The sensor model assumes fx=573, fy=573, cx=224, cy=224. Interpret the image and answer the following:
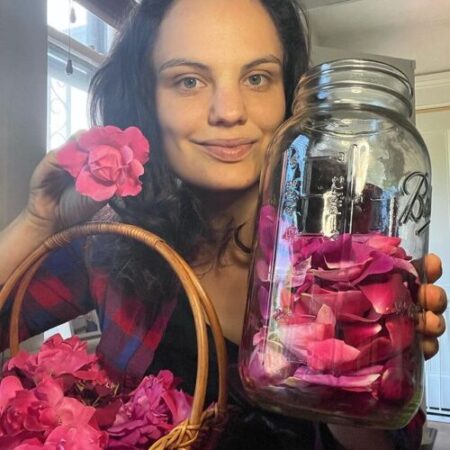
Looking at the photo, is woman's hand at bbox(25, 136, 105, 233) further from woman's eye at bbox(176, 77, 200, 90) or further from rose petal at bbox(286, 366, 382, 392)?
rose petal at bbox(286, 366, 382, 392)

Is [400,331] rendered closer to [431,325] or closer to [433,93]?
[431,325]

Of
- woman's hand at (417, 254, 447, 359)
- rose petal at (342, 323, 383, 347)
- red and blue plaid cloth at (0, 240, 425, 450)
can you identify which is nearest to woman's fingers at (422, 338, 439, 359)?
woman's hand at (417, 254, 447, 359)

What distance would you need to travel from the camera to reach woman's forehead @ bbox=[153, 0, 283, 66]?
53cm

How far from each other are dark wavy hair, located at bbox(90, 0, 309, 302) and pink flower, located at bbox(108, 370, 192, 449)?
0.28 ft

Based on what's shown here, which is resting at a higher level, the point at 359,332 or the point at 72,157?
the point at 72,157

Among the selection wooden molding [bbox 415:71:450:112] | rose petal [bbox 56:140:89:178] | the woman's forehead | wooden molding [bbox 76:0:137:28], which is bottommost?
rose petal [bbox 56:140:89:178]

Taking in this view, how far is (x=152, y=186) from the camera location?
0.55 m

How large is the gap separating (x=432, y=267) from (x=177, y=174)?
244 mm

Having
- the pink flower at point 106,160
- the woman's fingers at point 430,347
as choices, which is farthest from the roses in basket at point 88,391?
the woman's fingers at point 430,347

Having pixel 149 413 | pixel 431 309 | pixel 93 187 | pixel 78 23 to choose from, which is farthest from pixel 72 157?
pixel 431 309

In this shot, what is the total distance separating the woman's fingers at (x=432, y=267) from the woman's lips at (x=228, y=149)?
184 millimetres

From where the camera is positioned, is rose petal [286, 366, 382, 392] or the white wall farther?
the white wall

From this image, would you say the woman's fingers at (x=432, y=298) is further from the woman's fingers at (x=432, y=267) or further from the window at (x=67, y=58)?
the window at (x=67, y=58)

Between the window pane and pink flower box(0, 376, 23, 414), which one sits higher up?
the window pane
